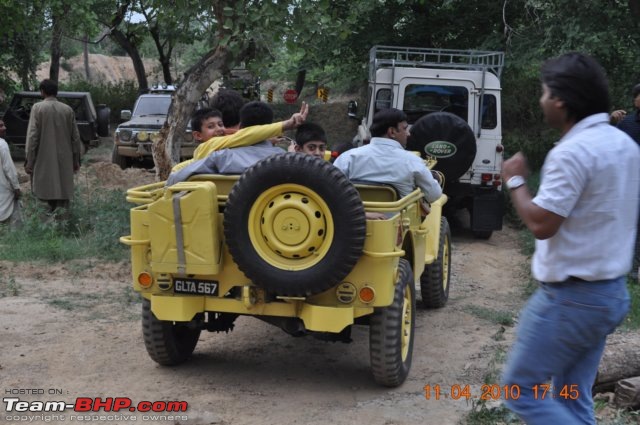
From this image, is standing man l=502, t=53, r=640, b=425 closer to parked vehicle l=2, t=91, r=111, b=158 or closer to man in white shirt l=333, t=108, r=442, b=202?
man in white shirt l=333, t=108, r=442, b=202

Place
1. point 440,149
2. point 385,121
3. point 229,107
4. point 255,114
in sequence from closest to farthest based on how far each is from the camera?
1. point 255,114
2. point 385,121
3. point 229,107
4. point 440,149

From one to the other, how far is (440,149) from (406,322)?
412 centimetres

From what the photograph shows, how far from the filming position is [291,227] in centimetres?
480

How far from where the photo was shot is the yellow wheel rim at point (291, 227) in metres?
4.76

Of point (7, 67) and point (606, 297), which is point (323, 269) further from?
point (7, 67)

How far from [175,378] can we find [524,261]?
605 cm

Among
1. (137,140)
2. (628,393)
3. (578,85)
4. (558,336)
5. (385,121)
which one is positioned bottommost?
(628,393)

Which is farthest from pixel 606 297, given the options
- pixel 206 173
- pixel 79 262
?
pixel 79 262

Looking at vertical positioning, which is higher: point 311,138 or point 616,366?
point 311,138

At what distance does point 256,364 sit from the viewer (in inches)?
231

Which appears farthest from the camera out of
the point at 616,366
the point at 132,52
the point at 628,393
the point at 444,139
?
the point at 132,52

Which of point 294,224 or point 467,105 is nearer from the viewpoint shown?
point 294,224

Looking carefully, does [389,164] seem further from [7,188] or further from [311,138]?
[7,188]

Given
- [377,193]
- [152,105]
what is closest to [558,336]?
[377,193]
